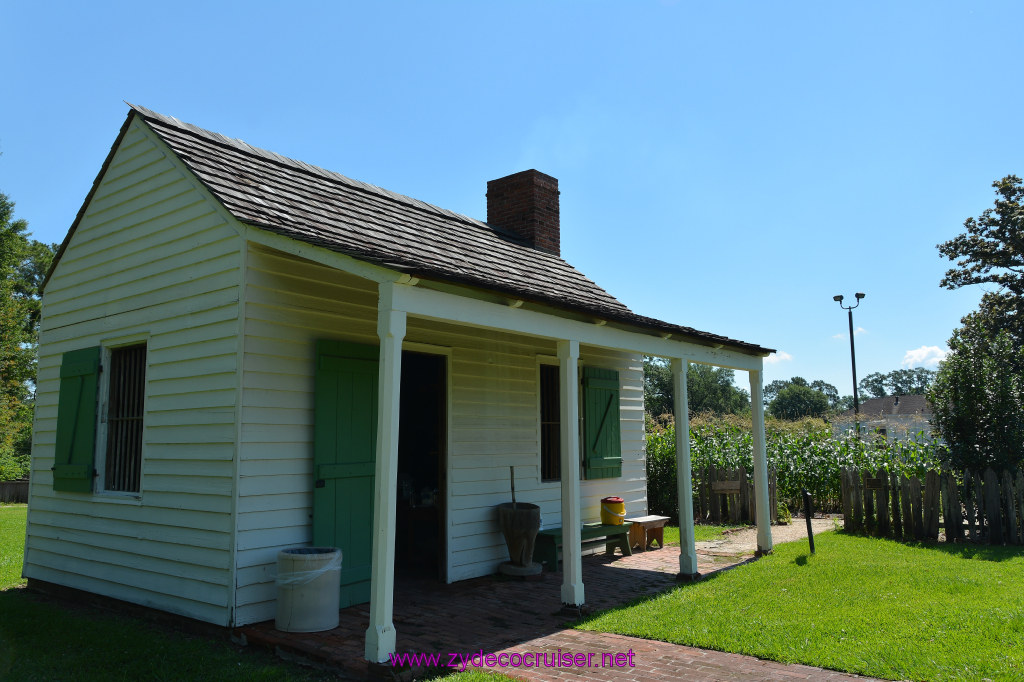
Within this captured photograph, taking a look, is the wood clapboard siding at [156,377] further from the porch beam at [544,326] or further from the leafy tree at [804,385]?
the leafy tree at [804,385]

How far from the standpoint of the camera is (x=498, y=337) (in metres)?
8.51

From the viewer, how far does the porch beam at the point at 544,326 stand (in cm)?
521

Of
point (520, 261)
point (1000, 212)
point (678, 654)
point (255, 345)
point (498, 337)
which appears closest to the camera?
point (678, 654)

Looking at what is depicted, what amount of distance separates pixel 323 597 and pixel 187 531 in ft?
4.92

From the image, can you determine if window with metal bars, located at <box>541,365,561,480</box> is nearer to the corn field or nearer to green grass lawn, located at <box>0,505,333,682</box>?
green grass lawn, located at <box>0,505,333,682</box>

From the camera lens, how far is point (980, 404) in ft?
33.7

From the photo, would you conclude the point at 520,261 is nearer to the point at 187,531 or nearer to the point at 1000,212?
the point at 187,531

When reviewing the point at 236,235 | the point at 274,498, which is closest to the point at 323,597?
the point at 274,498

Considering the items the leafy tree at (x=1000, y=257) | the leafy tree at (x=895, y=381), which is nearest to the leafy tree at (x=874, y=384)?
the leafy tree at (x=895, y=381)

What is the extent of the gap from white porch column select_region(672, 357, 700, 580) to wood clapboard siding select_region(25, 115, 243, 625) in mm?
4887

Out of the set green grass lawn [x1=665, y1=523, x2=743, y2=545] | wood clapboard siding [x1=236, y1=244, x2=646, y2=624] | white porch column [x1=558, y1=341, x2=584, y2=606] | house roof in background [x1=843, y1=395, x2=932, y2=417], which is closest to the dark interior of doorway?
wood clapboard siding [x1=236, y1=244, x2=646, y2=624]

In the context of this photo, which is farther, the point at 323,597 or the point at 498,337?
the point at 498,337

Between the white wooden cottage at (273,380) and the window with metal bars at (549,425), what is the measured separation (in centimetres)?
3

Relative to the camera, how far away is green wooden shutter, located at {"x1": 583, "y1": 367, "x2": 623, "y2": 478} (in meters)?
9.83
